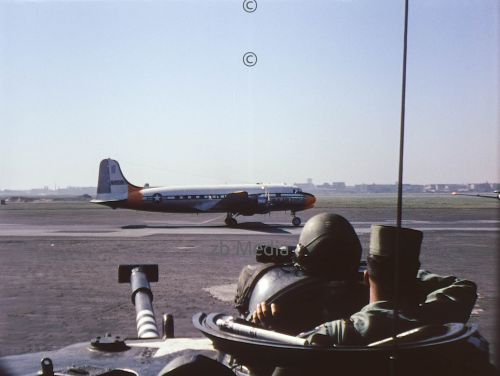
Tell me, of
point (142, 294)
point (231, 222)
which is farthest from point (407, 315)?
point (231, 222)

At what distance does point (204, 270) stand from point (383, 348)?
643 inches

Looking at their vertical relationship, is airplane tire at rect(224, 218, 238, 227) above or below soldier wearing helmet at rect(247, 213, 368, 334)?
below

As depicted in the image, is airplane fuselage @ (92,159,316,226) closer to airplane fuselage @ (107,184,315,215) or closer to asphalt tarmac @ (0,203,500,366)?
airplane fuselage @ (107,184,315,215)

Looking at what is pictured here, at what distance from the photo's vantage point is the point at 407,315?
2223 millimetres

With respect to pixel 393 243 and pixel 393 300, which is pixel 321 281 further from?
pixel 393 300

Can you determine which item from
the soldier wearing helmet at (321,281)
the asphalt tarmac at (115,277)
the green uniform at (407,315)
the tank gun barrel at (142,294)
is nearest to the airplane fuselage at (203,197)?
the asphalt tarmac at (115,277)

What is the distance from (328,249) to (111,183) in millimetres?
47683

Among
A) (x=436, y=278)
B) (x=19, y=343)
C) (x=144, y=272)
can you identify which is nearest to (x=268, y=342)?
(x=436, y=278)

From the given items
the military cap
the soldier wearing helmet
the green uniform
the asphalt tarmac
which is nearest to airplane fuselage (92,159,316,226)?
the asphalt tarmac

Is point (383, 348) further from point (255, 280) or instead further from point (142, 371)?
point (255, 280)

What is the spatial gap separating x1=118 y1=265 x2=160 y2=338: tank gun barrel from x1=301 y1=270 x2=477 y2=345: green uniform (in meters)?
2.11

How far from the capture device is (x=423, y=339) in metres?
1.87

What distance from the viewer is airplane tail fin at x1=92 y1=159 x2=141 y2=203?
159 ft

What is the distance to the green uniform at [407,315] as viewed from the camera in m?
2.00
